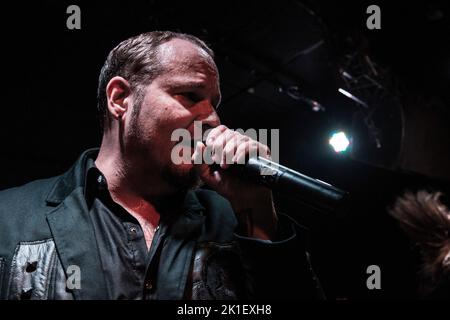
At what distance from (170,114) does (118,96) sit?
0.31 metres

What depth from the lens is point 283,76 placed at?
427cm

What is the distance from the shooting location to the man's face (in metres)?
1.29

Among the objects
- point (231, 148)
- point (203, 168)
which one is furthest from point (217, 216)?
point (231, 148)

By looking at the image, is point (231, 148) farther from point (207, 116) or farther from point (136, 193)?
point (136, 193)

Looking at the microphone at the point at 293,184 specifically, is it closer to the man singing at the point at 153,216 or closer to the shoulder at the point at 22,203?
the man singing at the point at 153,216

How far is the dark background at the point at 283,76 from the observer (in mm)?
3105

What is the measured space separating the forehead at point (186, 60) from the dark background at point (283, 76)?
154cm

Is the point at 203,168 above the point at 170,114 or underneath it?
underneath

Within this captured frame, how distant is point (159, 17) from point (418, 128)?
3.01 meters

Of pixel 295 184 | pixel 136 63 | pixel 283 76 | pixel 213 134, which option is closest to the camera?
pixel 295 184

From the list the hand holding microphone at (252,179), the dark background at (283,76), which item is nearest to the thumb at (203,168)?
the hand holding microphone at (252,179)

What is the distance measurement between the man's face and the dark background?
5.43 ft

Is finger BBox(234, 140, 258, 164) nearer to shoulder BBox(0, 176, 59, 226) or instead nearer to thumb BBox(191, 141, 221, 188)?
thumb BBox(191, 141, 221, 188)
